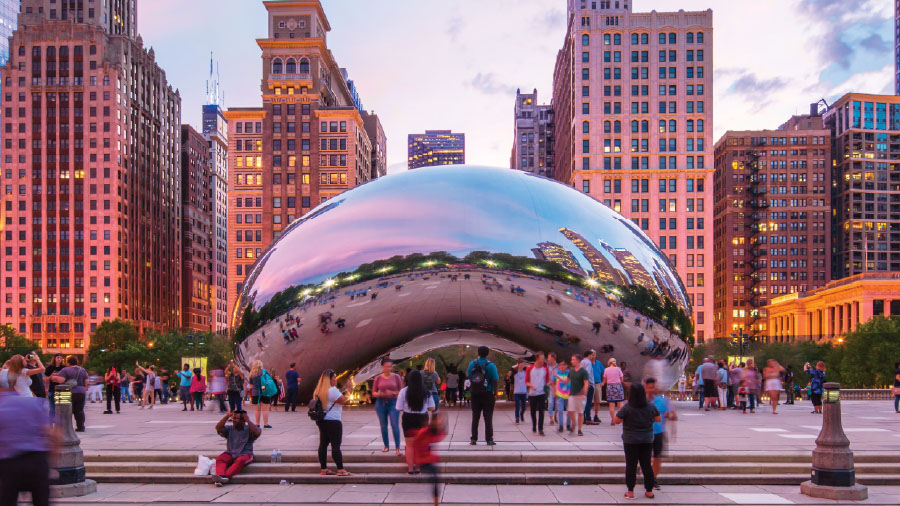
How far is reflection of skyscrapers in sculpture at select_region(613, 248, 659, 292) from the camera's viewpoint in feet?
59.2

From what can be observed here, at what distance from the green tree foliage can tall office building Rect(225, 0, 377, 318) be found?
6427cm

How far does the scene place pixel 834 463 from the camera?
9828 millimetres

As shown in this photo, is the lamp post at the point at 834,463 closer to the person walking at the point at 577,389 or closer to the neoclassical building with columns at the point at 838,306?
the person walking at the point at 577,389

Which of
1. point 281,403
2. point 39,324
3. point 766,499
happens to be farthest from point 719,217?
point 766,499

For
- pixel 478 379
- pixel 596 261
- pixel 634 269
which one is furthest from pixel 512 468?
pixel 634 269

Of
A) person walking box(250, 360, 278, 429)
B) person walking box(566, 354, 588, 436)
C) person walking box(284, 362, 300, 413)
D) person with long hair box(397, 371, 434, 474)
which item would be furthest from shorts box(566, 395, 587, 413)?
person walking box(284, 362, 300, 413)

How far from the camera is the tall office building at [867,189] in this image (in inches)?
5645

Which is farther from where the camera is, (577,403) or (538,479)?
(577,403)

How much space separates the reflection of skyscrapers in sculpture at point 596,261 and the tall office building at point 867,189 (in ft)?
471

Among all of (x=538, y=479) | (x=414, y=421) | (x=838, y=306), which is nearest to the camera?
(x=414, y=421)

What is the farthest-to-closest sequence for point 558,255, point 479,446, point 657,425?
point 558,255 → point 479,446 → point 657,425

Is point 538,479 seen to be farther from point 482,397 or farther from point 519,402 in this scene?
point 519,402

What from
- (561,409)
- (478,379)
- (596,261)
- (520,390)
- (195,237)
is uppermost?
(195,237)

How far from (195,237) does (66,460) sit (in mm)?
150532
